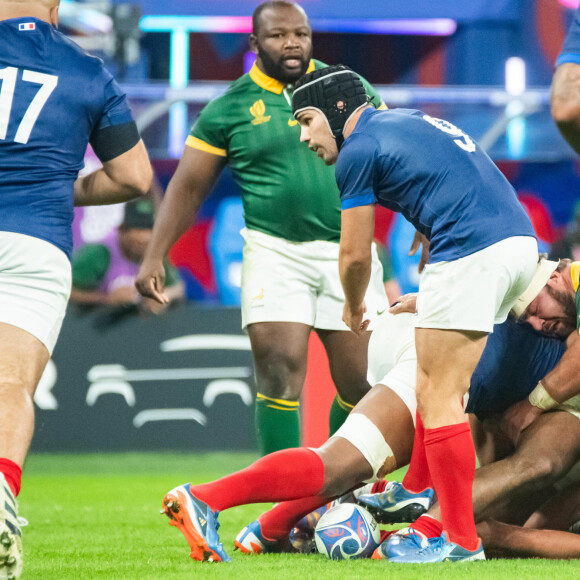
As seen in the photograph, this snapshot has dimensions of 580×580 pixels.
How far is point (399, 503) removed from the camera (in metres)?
3.65

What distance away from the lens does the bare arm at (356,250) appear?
331cm

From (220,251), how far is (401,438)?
8.49 m

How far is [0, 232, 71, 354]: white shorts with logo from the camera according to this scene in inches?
118

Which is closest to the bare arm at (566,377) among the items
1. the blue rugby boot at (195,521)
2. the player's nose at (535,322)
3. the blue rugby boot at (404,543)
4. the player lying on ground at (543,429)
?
the player lying on ground at (543,429)

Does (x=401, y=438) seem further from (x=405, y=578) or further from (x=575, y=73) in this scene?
(x=575, y=73)

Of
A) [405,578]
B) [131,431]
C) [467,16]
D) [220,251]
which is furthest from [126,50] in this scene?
[405,578]

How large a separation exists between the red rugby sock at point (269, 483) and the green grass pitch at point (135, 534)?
8.1 inches

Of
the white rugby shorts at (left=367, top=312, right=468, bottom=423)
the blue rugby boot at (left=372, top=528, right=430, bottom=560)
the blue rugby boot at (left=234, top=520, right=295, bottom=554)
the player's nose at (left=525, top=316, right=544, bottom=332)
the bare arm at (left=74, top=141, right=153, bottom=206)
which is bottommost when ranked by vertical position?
the blue rugby boot at (left=234, top=520, right=295, bottom=554)

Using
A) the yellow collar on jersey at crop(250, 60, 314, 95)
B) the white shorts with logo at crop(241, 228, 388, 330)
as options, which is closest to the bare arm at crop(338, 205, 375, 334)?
the white shorts with logo at crop(241, 228, 388, 330)

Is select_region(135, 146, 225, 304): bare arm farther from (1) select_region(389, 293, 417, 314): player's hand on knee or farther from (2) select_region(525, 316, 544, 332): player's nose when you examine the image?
(2) select_region(525, 316, 544, 332): player's nose

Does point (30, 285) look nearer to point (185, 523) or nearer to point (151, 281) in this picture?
point (185, 523)

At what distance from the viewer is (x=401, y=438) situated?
3.57 meters

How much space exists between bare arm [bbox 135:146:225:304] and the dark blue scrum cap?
1.31 m

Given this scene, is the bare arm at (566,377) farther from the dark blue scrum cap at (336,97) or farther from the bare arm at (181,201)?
the bare arm at (181,201)
